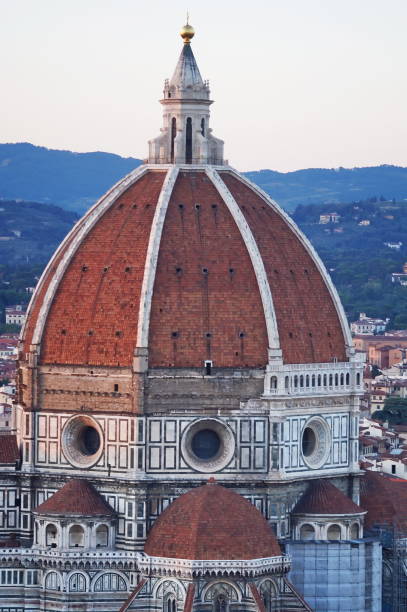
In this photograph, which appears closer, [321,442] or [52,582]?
[52,582]

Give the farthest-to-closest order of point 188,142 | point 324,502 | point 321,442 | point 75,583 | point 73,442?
1. point 188,142
2. point 321,442
3. point 73,442
4. point 324,502
5. point 75,583

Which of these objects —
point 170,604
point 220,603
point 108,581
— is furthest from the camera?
point 108,581

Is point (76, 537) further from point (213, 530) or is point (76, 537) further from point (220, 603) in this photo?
point (220, 603)

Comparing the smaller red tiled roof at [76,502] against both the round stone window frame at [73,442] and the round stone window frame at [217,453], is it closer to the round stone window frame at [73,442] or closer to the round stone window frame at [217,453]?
the round stone window frame at [73,442]

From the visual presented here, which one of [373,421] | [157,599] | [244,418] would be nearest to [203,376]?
[244,418]

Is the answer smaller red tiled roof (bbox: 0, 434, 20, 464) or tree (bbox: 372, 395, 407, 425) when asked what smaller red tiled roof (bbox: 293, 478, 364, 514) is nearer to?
smaller red tiled roof (bbox: 0, 434, 20, 464)

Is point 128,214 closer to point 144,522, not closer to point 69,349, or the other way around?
point 69,349

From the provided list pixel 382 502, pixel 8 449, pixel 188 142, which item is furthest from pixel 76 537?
pixel 188 142
